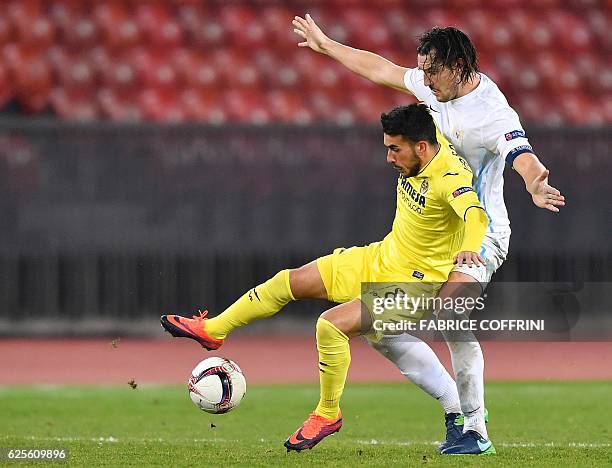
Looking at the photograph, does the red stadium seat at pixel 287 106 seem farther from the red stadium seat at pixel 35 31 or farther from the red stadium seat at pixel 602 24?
the red stadium seat at pixel 602 24

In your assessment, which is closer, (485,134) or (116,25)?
(485,134)

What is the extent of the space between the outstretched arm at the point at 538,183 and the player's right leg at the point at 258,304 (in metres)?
1.09

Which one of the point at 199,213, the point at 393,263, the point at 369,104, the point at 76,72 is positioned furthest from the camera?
the point at 369,104

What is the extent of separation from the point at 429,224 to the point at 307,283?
64 cm

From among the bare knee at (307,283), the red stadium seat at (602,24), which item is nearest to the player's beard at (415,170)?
the bare knee at (307,283)

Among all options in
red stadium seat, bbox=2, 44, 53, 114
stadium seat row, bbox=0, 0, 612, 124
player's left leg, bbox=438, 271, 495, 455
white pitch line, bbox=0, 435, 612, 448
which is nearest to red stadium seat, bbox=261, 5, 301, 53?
stadium seat row, bbox=0, 0, 612, 124

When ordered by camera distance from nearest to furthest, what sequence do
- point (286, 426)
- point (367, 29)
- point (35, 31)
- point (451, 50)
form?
point (451, 50), point (286, 426), point (35, 31), point (367, 29)

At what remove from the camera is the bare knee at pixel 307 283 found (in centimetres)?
580

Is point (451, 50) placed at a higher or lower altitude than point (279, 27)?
lower

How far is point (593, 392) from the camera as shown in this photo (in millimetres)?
9164

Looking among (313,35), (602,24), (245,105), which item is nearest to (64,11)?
(245,105)

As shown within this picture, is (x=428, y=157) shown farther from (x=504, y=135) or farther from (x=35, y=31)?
(x=35, y=31)

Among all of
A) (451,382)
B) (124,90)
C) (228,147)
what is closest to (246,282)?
(228,147)

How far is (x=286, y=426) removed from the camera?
24.0 ft
